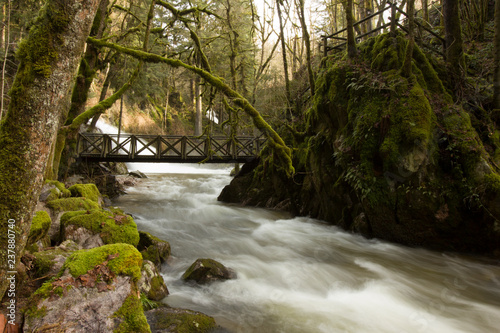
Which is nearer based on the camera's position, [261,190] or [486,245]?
[486,245]

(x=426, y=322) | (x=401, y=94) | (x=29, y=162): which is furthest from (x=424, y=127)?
(x=29, y=162)

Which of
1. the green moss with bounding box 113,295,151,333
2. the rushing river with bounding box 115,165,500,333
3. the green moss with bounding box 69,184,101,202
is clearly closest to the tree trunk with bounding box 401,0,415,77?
the rushing river with bounding box 115,165,500,333

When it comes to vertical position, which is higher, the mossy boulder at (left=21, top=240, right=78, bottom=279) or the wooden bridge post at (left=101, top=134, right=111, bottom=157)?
the wooden bridge post at (left=101, top=134, right=111, bottom=157)

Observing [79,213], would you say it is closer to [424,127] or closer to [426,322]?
[426,322]

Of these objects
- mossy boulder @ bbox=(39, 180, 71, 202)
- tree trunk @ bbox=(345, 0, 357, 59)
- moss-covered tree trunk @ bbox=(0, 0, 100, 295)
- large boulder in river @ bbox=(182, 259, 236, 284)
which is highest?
tree trunk @ bbox=(345, 0, 357, 59)

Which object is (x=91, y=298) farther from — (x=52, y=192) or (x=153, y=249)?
(x=52, y=192)

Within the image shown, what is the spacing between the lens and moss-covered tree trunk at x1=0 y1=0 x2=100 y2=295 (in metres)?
2.19

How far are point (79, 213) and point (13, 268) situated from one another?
2.68 m

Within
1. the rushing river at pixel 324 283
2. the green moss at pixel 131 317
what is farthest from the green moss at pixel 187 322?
the green moss at pixel 131 317

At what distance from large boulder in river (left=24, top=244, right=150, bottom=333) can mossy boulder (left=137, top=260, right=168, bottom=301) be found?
1.00 m

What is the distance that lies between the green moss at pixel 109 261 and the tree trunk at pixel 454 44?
8369 millimetres

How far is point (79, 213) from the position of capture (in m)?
4.75

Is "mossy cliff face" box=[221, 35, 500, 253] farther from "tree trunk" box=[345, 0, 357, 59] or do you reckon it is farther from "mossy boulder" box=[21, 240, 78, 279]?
"mossy boulder" box=[21, 240, 78, 279]

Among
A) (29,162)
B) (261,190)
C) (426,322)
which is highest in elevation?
(29,162)
